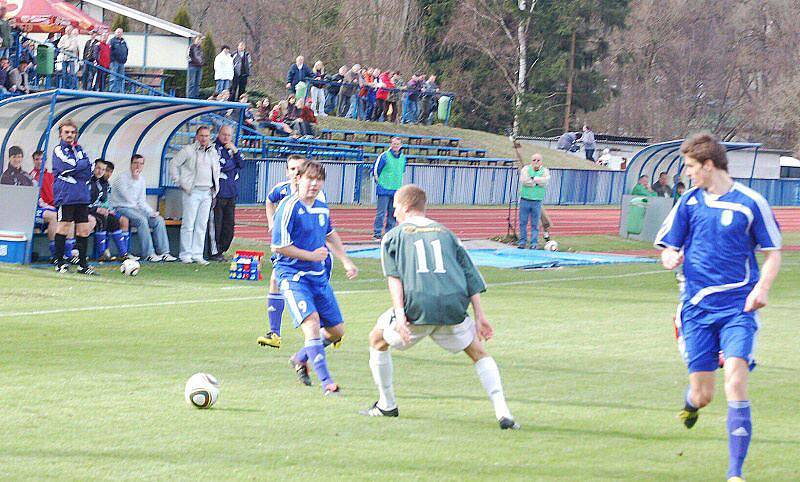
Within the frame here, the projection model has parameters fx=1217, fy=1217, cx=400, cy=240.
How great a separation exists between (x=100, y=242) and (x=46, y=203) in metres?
0.94

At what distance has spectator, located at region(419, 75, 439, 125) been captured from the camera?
46.3m

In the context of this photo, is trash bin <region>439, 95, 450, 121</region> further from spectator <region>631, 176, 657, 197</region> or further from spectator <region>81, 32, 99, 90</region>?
A: spectator <region>631, 176, 657, 197</region>

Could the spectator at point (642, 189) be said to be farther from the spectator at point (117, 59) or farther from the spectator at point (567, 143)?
the spectator at point (567, 143)

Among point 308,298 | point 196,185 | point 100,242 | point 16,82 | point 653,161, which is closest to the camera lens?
point 308,298

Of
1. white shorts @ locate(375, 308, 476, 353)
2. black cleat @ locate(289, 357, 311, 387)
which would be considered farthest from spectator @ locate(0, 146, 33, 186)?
white shorts @ locate(375, 308, 476, 353)

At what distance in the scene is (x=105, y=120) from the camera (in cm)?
1877

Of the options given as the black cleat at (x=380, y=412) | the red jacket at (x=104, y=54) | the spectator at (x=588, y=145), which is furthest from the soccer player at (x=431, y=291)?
the spectator at (x=588, y=145)

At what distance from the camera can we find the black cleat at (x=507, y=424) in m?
7.64

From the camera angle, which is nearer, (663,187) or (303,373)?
(303,373)

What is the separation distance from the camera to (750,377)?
1019cm

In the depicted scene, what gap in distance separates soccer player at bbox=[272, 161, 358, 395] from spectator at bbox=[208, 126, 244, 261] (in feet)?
32.8

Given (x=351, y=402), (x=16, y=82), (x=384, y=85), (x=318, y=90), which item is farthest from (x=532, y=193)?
(x=384, y=85)

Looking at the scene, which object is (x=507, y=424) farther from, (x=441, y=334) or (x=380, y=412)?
(x=380, y=412)

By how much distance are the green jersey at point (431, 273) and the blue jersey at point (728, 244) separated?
4.51 ft
